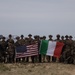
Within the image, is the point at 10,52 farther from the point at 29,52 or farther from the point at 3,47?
the point at 29,52

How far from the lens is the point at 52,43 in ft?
57.2

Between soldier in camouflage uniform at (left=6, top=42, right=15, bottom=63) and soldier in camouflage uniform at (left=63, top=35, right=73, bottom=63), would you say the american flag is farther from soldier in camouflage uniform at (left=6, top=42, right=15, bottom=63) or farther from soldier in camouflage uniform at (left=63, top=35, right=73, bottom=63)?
soldier in camouflage uniform at (left=63, top=35, right=73, bottom=63)

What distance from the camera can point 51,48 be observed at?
17500 mm

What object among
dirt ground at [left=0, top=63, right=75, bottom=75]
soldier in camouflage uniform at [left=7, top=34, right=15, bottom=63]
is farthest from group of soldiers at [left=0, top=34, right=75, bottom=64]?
dirt ground at [left=0, top=63, right=75, bottom=75]

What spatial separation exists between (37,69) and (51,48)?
265cm

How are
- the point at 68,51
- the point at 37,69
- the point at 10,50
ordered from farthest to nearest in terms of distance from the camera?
the point at 10,50
the point at 68,51
the point at 37,69

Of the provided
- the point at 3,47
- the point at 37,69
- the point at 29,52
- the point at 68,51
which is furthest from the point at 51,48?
the point at 3,47

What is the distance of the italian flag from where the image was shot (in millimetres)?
17297

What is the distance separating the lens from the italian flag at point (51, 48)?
1730 cm

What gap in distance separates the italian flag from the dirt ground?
3.96ft

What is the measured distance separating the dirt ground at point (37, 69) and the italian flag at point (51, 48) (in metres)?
1.21

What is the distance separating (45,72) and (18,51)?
325 centimetres

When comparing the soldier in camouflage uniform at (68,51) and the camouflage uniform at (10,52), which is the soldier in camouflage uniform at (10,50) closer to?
the camouflage uniform at (10,52)

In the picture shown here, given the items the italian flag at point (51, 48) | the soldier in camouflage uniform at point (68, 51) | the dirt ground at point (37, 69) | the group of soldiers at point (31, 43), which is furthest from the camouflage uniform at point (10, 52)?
the soldier in camouflage uniform at point (68, 51)
